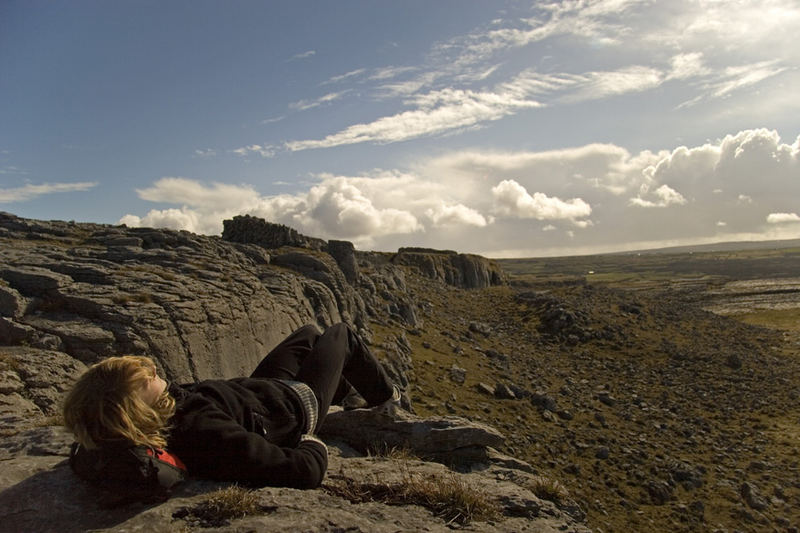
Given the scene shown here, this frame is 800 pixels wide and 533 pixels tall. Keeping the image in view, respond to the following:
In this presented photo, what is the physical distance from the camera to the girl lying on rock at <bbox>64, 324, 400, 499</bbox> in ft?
11.4

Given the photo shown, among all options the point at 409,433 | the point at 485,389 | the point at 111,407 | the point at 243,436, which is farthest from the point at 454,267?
the point at 111,407

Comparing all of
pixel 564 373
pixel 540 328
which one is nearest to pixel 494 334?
pixel 540 328

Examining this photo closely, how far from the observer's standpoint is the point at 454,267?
7469 centimetres

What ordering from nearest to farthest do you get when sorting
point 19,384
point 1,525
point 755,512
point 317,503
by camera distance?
point 1,525 < point 317,503 < point 19,384 < point 755,512

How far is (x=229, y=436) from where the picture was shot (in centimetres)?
379

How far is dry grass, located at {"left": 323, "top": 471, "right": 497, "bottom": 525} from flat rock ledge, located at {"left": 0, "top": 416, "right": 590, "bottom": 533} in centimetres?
5

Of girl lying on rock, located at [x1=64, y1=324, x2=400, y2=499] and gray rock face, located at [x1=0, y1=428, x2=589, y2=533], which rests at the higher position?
girl lying on rock, located at [x1=64, y1=324, x2=400, y2=499]

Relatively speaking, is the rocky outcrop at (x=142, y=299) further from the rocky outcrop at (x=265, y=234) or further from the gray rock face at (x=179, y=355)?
the rocky outcrop at (x=265, y=234)

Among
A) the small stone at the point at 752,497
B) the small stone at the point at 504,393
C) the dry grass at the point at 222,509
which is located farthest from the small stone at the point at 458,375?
the dry grass at the point at 222,509

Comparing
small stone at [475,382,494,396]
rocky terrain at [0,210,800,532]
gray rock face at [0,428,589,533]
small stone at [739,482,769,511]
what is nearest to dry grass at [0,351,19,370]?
rocky terrain at [0,210,800,532]

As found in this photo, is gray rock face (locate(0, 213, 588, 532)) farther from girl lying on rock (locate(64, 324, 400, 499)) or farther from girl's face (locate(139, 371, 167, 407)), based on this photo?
girl's face (locate(139, 371, 167, 407))

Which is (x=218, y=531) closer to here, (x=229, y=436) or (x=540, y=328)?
(x=229, y=436)

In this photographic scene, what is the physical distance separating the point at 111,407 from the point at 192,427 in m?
0.65

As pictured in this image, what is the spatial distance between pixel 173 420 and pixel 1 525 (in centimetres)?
132
